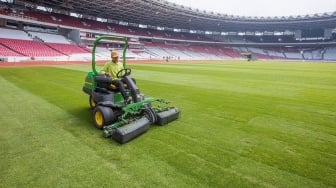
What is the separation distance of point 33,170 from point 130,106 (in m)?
2.45

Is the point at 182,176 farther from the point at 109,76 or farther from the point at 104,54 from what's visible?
the point at 104,54

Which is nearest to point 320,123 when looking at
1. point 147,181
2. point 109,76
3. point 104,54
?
point 147,181

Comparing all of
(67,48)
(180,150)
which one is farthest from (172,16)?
(180,150)

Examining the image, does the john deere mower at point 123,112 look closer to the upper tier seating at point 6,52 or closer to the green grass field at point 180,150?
the green grass field at point 180,150

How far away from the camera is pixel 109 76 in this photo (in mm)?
6914

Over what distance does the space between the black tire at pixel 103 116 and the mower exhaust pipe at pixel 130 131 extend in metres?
0.66

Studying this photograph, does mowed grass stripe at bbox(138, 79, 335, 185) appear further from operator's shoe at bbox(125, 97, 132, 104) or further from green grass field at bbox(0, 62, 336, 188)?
operator's shoe at bbox(125, 97, 132, 104)

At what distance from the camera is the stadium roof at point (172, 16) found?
48.8 metres

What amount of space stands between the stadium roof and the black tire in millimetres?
44044

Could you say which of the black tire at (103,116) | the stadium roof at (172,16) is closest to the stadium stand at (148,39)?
the stadium roof at (172,16)

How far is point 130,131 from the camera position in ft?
17.4

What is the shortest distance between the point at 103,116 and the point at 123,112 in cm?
56

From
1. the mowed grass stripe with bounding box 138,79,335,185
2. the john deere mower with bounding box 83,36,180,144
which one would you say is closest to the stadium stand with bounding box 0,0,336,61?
the john deere mower with bounding box 83,36,180,144

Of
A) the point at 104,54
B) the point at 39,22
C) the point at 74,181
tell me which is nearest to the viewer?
the point at 74,181
